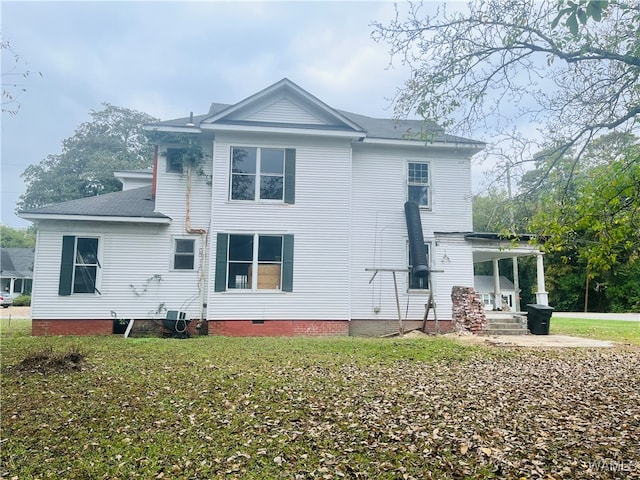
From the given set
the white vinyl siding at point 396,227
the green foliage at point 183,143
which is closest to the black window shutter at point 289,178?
the white vinyl siding at point 396,227

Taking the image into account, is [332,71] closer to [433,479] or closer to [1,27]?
[1,27]

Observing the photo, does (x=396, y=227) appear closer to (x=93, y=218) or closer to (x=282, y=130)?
(x=282, y=130)

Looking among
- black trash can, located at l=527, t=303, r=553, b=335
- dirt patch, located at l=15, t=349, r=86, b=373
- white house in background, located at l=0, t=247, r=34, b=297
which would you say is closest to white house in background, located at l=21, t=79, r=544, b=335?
black trash can, located at l=527, t=303, r=553, b=335

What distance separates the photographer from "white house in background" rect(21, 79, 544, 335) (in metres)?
12.5

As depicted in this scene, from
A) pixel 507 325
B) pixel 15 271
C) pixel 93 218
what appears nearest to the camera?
pixel 93 218

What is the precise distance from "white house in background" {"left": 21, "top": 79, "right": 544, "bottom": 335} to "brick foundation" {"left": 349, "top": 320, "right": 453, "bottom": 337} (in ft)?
0.16

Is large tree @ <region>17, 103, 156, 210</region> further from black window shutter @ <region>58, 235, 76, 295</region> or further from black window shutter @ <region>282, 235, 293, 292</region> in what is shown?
black window shutter @ <region>282, 235, 293, 292</region>

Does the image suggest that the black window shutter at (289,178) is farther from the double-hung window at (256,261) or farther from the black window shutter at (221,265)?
the black window shutter at (221,265)

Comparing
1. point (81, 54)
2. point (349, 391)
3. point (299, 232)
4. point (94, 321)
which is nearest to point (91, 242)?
point (94, 321)

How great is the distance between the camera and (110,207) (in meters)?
13.0

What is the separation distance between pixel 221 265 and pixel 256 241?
1294mm

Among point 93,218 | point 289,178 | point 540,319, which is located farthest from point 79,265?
point 540,319

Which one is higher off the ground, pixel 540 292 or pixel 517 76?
pixel 517 76

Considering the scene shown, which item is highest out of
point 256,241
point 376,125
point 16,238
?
point 16,238
